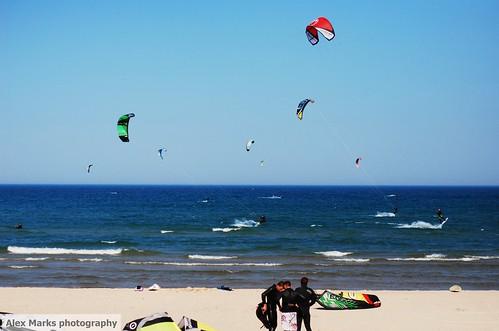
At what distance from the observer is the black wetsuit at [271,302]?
1123 centimetres

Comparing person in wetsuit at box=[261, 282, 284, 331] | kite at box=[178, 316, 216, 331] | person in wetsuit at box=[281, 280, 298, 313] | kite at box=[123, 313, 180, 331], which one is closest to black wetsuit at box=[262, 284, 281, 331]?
person in wetsuit at box=[261, 282, 284, 331]

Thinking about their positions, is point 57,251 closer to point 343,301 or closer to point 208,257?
point 208,257

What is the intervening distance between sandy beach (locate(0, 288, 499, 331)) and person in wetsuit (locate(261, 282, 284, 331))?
2.54 m

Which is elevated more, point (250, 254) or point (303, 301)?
point (303, 301)

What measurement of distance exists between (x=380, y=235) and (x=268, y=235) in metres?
7.67

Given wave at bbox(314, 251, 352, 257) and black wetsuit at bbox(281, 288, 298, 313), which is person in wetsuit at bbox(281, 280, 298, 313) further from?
wave at bbox(314, 251, 352, 257)

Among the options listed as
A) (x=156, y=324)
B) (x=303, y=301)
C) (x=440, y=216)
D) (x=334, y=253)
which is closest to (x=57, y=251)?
(x=334, y=253)

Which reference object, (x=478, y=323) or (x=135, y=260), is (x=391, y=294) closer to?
(x=478, y=323)

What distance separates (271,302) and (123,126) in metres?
11.5

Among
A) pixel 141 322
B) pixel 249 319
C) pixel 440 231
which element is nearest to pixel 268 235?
pixel 440 231

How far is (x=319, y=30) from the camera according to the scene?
1855 centimetres

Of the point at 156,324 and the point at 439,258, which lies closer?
the point at 156,324

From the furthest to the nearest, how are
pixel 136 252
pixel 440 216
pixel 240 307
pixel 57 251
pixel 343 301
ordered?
1. pixel 440 216
2. pixel 57 251
3. pixel 136 252
4. pixel 240 307
5. pixel 343 301

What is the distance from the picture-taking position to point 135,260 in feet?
98.5
